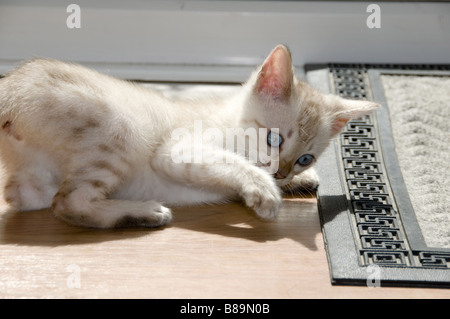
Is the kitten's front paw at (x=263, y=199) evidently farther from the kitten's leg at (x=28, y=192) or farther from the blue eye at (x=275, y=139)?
the kitten's leg at (x=28, y=192)

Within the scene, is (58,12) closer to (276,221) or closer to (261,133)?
(261,133)

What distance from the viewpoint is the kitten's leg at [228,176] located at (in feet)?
6.66

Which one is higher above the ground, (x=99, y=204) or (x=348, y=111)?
(x=348, y=111)

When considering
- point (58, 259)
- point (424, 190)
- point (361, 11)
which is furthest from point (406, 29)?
point (58, 259)

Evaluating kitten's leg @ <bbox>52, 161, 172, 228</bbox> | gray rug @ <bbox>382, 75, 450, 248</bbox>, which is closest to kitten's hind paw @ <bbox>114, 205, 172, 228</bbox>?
kitten's leg @ <bbox>52, 161, 172, 228</bbox>

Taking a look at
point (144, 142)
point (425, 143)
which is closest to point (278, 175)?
point (144, 142)

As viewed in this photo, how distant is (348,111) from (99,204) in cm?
98

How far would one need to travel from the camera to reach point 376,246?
195 cm

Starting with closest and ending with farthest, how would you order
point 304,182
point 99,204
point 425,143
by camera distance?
point 99,204
point 304,182
point 425,143

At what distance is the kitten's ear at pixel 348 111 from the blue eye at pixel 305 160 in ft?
0.48

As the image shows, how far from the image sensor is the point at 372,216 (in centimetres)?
213
